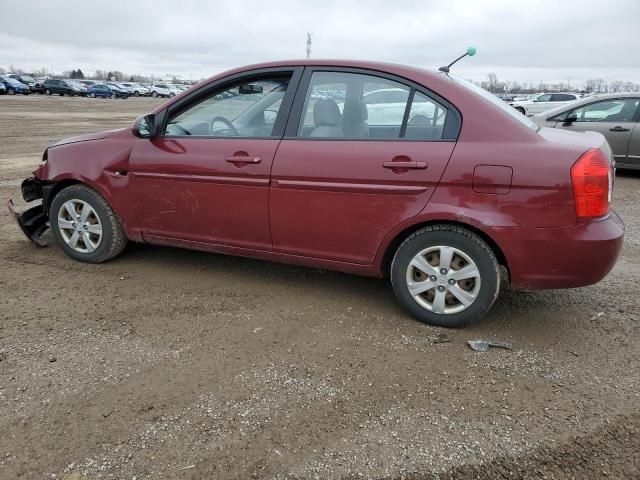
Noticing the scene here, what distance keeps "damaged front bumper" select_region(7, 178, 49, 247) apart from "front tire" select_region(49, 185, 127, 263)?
1.30 feet

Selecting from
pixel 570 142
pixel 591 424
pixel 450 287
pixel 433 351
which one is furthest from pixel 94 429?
pixel 570 142

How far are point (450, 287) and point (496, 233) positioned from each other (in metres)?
0.46

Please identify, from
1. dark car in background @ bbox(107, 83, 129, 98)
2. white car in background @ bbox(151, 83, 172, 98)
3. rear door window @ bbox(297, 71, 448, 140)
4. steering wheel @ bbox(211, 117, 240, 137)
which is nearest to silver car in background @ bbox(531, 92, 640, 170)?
rear door window @ bbox(297, 71, 448, 140)

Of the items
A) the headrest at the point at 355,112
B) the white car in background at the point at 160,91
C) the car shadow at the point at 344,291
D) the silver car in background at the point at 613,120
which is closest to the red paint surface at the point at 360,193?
the headrest at the point at 355,112

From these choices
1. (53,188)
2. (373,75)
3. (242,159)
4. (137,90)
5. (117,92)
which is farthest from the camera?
(137,90)

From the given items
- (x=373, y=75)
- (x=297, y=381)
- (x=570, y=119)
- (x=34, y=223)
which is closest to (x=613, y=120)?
(x=570, y=119)

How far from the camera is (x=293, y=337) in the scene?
3326mm

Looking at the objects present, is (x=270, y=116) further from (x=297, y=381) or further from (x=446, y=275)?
(x=297, y=381)

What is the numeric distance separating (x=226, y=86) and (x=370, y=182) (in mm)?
1435

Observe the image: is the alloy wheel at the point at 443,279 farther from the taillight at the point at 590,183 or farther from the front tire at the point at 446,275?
the taillight at the point at 590,183

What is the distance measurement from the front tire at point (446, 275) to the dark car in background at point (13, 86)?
50.8 meters

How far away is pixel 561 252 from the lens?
3.08 metres

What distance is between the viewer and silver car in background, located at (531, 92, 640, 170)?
8.78 metres

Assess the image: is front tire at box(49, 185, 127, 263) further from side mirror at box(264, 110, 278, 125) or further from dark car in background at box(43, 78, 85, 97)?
dark car in background at box(43, 78, 85, 97)
